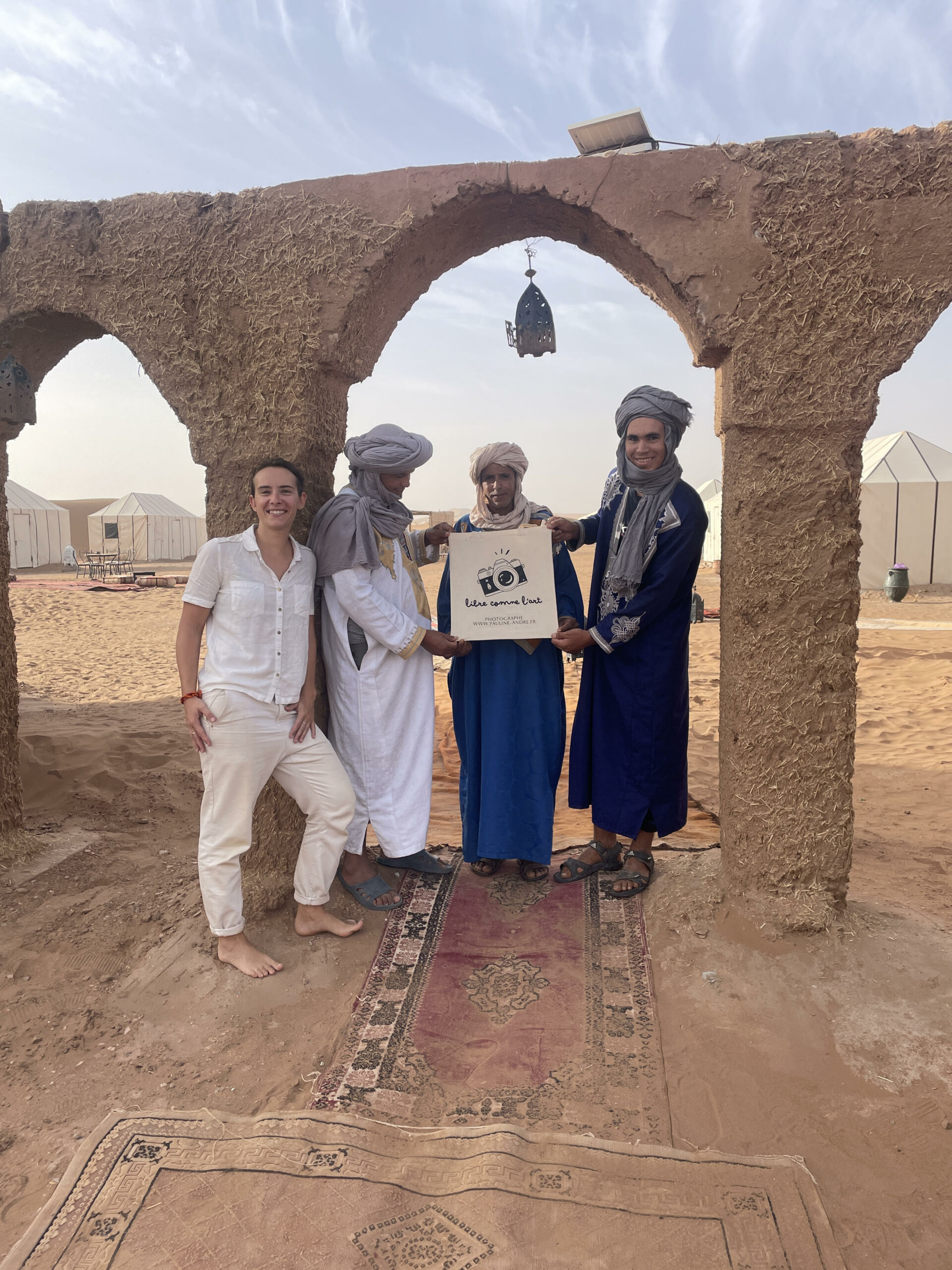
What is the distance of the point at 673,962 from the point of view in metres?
2.98

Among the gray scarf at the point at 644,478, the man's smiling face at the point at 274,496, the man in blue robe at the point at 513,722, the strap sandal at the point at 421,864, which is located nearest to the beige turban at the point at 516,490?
the man in blue robe at the point at 513,722

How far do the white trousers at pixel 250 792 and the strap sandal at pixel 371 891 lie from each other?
0.30m

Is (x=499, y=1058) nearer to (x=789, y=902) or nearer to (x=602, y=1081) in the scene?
(x=602, y=1081)

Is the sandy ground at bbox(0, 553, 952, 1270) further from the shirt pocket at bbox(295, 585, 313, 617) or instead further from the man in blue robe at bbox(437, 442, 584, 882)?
the shirt pocket at bbox(295, 585, 313, 617)

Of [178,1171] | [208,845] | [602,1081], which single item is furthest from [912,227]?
[178,1171]

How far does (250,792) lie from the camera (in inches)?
110

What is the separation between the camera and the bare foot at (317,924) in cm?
310

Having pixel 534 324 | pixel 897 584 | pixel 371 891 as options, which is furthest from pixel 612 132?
pixel 897 584

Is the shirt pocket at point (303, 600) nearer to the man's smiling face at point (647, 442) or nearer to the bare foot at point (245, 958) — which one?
the bare foot at point (245, 958)

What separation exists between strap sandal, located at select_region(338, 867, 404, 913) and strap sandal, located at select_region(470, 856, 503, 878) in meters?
0.40

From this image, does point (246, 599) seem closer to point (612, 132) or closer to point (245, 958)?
point (245, 958)

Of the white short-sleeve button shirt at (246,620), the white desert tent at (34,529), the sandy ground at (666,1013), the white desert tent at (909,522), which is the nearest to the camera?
the sandy ground at (666,1013)

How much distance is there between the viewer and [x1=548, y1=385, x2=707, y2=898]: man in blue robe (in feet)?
10.3

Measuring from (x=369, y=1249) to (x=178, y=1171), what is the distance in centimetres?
60
